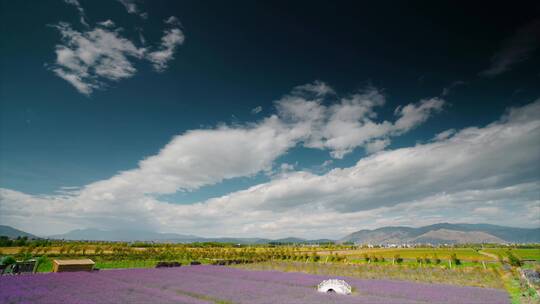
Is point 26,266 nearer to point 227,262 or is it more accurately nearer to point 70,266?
point 70,266

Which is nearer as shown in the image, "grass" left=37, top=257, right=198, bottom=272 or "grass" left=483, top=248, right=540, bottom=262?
"grass" left=37, top=257, right=198, bottom=272

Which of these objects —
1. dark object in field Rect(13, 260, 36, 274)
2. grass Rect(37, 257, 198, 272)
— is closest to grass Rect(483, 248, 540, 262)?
grass Rect(37, 257, 198, 272)

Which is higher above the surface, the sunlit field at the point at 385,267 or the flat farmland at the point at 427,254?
the flat farmland at the point at 427,254

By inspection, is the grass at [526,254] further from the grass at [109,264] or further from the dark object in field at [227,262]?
the grass at [109,264]

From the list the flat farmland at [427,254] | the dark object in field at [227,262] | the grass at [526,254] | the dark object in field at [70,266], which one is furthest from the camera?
the flat farmland at [427,254]

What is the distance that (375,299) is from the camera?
1805 centimetres

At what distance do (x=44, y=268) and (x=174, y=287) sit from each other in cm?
2515

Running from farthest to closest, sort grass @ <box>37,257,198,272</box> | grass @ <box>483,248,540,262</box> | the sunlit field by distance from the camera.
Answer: grass @ <box>483,248,540,262</box>, grass @ <box>37,257,198,272</box>, the sunlit field

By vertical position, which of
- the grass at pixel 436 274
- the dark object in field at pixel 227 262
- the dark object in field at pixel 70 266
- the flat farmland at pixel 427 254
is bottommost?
the grass at pixel 436 274

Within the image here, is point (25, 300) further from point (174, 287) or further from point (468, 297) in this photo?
point (468, 297)

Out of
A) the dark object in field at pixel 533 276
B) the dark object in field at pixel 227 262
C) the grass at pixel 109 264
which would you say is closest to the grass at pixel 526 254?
the dark object in field at pixel 533 276

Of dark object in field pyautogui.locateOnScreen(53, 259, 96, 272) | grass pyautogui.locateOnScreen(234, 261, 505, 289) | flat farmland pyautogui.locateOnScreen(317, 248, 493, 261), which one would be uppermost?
flat farmland pyautogui.locateOnScreen(317, 248, 493, 261)

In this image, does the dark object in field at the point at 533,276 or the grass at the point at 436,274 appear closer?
the dark object in field at the point at 533,276

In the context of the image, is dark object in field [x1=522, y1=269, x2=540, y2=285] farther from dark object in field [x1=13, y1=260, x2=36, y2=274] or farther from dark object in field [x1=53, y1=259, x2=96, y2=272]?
dark object in field [x1=13, y1=260, x2=36, y2=274]
